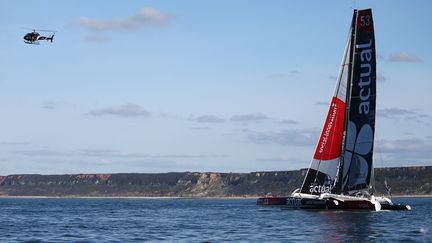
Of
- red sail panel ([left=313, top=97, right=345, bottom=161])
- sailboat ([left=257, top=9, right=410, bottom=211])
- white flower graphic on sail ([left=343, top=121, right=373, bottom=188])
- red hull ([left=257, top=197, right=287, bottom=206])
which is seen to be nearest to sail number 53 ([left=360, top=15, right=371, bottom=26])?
sailboat ([left=257, top=9, right=410, bottom=211])

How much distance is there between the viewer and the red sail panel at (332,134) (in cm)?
7138

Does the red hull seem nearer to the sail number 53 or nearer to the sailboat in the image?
the sailboat

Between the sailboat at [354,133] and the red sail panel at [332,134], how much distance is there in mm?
93

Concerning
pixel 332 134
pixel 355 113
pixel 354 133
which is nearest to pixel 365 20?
pixel 355 113

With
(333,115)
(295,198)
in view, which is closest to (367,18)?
(333,115)

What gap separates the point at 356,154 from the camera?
69125 millimetres

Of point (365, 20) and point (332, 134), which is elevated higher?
point (365, 20)

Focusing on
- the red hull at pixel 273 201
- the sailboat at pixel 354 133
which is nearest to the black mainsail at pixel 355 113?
the sailboat at pixel 354 133

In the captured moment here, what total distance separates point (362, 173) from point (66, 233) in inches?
1184

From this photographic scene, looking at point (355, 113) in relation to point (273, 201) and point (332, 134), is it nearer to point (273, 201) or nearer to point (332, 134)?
point (332, 134)

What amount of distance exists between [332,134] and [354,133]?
3.73 metres

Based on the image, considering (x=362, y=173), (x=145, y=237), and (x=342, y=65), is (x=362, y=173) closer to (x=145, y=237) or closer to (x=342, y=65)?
(x=342, y=65)

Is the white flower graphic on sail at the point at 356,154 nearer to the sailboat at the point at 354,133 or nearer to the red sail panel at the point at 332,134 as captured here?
the sailboat at the point at 354,133

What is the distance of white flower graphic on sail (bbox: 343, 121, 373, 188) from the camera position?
68.6 meters
